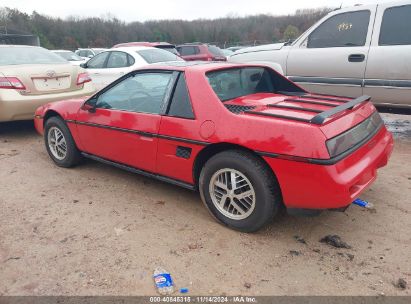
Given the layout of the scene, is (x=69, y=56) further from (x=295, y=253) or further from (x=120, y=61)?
(x=295, y=253)

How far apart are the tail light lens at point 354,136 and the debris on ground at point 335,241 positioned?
2.35ft

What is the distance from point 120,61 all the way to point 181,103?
5.51 metres

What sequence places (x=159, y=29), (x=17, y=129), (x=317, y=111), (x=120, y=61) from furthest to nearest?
(x=159, y=29) < (x=120, y=61) < (x=17, y=129) < (x=317, y=111)

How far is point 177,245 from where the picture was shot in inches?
110

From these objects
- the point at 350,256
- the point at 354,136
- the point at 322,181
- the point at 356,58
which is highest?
the point at 356,58

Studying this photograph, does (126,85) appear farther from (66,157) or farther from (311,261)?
(311,261)

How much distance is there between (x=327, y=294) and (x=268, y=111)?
1.36 meters

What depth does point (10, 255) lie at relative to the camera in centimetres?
271

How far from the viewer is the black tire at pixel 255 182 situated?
2666 millimetres

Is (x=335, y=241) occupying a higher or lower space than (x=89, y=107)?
lower

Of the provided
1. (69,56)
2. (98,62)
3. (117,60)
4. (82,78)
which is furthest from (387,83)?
(69,56)

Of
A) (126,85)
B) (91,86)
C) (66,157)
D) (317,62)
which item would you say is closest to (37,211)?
(66,157)

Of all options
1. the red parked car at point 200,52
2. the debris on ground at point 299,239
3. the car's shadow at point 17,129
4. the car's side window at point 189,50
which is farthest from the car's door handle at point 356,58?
the car's side window at point 189,50

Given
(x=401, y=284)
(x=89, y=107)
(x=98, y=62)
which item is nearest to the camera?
(x=401, y=284)
